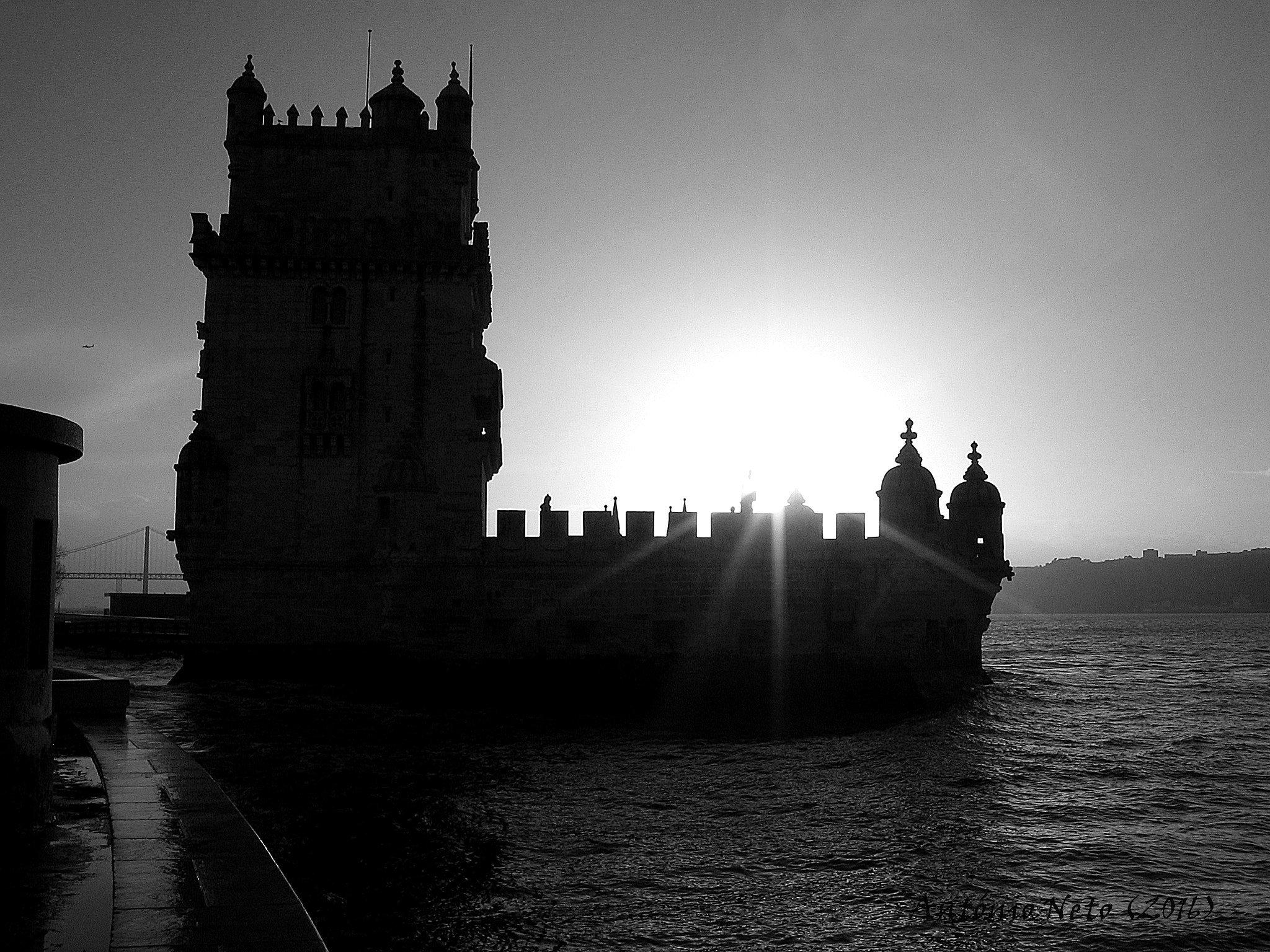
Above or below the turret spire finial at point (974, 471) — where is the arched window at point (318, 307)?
above

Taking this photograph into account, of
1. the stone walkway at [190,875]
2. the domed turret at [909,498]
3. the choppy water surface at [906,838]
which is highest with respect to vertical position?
the domed turret at [909,498]

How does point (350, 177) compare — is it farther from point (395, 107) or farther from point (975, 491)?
point (975, 491)

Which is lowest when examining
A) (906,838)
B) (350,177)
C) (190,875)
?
(906,838)

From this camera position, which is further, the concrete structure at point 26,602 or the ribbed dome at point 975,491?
the ribbed dome at point 975,491

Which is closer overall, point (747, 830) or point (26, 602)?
point (26, 602)

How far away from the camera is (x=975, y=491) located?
1071 inches

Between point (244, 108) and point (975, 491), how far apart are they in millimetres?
23765

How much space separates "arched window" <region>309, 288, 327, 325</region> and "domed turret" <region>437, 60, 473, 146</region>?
6.01 meters

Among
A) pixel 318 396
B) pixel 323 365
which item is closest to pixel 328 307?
pixel 323 365

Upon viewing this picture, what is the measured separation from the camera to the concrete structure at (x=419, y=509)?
23656 millimetres

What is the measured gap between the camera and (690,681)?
77.0ft

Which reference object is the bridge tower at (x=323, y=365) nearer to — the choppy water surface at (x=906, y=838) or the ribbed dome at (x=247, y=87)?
the ribbed dome at (x=247, y=87)

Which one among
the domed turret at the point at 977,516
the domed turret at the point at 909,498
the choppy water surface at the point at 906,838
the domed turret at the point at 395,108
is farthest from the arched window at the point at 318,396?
the domed turret at the point at 977,516

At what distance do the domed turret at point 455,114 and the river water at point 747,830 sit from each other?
659 inches
